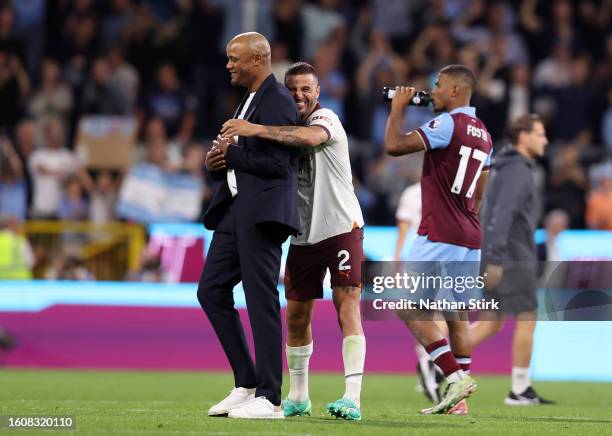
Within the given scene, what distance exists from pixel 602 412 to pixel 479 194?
6.77 ft

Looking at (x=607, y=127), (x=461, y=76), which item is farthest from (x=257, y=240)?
(x=607, y=127)

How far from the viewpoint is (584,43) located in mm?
21484

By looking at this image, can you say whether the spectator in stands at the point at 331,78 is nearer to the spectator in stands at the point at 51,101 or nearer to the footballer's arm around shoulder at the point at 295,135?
the spectator in stands at the point at 51,101

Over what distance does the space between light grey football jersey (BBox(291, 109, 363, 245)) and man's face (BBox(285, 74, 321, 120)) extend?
0.08m

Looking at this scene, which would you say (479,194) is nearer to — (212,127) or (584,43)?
(212,127)

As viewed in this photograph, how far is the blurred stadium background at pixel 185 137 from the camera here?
15.8 meters

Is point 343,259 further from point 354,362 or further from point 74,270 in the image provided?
point 74,270

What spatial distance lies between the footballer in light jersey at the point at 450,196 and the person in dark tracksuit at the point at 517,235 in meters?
1.92

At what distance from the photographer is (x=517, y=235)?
11609mm

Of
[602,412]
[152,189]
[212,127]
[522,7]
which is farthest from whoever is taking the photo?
[522,7]

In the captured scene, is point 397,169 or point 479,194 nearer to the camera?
point 479,194

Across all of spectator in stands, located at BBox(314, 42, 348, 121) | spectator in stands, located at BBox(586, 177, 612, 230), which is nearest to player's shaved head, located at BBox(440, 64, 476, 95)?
spectator in stands, located at BBox(586, 177, 612, 230)

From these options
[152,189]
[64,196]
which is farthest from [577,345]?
[64,196]

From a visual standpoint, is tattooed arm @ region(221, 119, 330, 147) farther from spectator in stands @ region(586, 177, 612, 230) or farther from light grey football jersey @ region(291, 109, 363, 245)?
spectator in stands @ region(586, 177, 612, 230)
